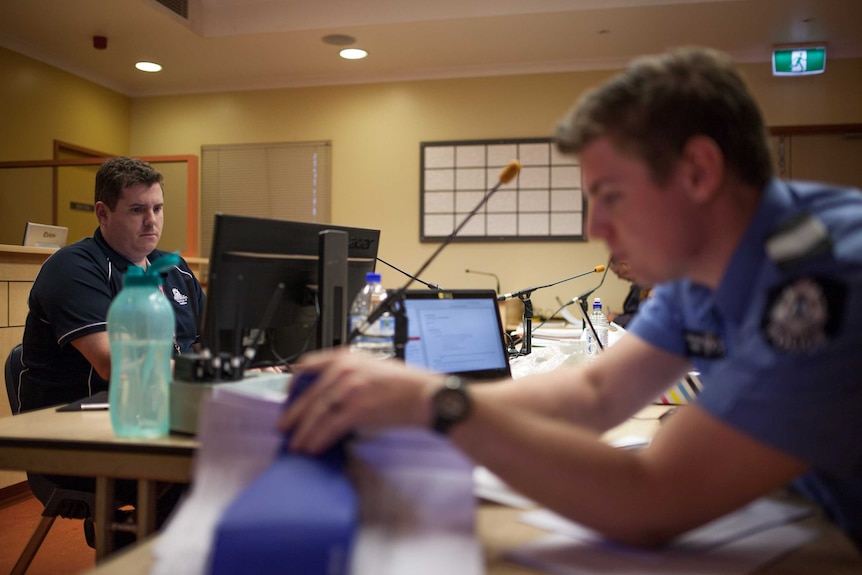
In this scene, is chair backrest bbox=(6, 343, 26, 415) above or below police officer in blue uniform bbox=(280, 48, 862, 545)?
below

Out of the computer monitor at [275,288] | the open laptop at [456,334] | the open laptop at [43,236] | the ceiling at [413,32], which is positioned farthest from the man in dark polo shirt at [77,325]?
the ceiling at [413,32]

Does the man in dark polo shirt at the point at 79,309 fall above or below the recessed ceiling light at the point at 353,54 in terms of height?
below

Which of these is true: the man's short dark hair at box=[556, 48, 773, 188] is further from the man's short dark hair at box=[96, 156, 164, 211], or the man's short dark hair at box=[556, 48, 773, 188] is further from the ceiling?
the ceiling

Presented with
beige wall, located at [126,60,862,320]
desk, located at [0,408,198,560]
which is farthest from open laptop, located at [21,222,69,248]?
A: desk, located at [0,408,198,560]

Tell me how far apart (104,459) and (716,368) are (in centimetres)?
96

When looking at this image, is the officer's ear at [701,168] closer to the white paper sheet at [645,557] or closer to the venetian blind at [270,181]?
the white paper sheet at [645,557]

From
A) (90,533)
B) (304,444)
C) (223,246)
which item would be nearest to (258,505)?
(304,444)

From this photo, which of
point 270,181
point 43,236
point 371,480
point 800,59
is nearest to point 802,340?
point 371,480

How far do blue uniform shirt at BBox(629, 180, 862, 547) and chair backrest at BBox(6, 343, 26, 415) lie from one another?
1.84m

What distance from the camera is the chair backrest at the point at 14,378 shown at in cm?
187

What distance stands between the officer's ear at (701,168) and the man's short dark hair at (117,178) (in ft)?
6.27

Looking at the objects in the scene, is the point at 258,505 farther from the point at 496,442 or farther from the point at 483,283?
the point at 483,283

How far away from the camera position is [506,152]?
514 centimetres

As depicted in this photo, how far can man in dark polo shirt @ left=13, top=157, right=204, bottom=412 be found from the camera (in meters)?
1.84
